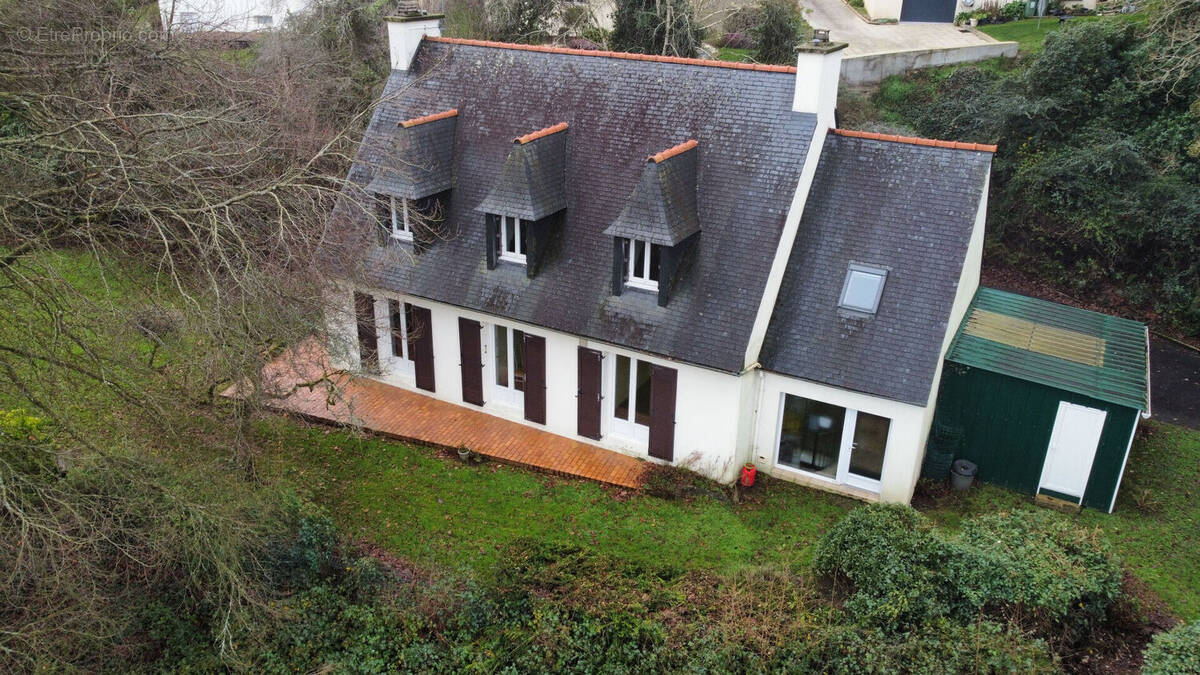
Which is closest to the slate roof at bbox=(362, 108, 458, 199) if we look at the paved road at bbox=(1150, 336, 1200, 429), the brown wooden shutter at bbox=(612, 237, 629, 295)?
the brown wooden shutter at bbox=(612, 237, 629, 295)

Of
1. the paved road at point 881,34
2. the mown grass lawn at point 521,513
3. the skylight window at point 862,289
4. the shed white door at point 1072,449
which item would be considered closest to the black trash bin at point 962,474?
the shed white door at point 1072,449

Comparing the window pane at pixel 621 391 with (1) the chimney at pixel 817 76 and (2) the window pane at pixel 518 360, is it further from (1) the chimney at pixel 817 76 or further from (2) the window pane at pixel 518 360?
(1) the chimney at pixel 817 76

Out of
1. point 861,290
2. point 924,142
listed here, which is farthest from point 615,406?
point 924,142

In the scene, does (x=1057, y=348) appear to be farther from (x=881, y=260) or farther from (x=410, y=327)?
(x=410, y=327)

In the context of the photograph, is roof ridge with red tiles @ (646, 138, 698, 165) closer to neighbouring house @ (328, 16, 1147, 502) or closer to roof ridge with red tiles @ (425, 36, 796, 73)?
neighbouring house @ (328, 16, 1147, 502)

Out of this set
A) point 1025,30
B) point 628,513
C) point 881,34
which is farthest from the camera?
point 881,34

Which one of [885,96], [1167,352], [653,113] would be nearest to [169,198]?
[653,113]

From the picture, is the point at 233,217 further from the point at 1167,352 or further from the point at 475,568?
the point at 1167,352
